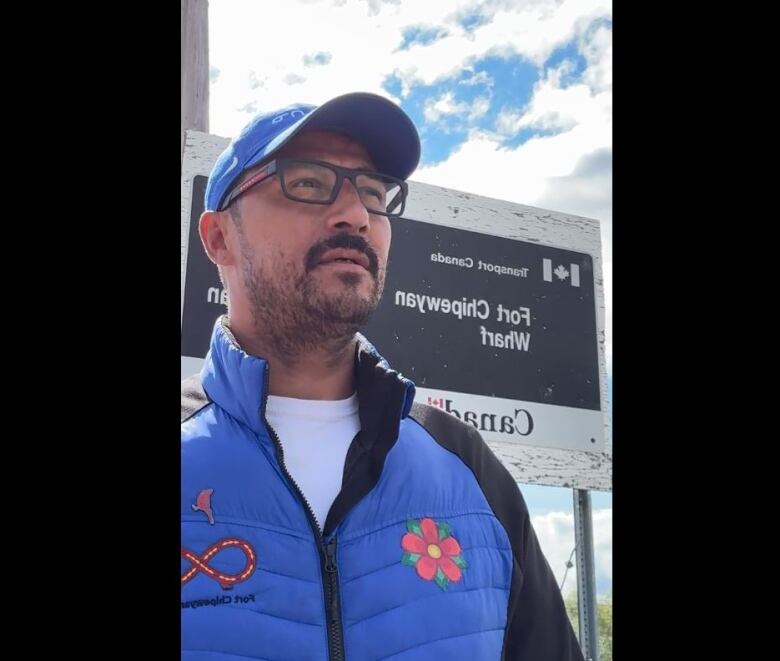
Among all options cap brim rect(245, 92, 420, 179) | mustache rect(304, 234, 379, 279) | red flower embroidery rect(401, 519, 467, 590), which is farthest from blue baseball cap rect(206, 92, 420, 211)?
red flower embroidery rect(401, 519, 467, 590)

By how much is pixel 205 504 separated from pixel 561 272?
127cm

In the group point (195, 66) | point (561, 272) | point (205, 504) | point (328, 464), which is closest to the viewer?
point (205, 504)

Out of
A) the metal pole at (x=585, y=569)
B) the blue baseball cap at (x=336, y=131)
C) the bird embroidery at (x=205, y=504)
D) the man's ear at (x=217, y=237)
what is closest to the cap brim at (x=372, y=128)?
the blue baseball cap at (x=336, y=131)

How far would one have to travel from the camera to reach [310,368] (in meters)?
1.78

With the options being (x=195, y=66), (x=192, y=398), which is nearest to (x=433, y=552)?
(x=192, y=398)

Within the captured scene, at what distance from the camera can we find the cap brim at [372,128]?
173 cm

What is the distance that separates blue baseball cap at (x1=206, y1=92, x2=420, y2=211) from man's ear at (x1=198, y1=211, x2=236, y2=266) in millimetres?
23

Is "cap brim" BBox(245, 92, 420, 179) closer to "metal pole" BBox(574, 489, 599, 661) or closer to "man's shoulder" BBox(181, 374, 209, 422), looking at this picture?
"man's shoulder" BBox(181, 374, 209, 422)

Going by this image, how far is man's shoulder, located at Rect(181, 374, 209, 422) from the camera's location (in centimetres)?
170

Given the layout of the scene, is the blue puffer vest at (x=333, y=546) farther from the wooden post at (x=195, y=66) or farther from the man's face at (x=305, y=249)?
the wooden post at (x=195, y=66)

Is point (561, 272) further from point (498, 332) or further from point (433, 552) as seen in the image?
point (433, 552)

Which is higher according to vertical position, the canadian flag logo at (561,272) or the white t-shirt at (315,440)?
the canadian flag logo at (561,272)

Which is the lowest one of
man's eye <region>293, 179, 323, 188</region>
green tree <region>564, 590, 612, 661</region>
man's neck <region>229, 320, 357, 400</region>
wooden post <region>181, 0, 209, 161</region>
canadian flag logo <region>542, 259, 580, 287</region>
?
green tree <region>564, 590, 612, 661</region>
